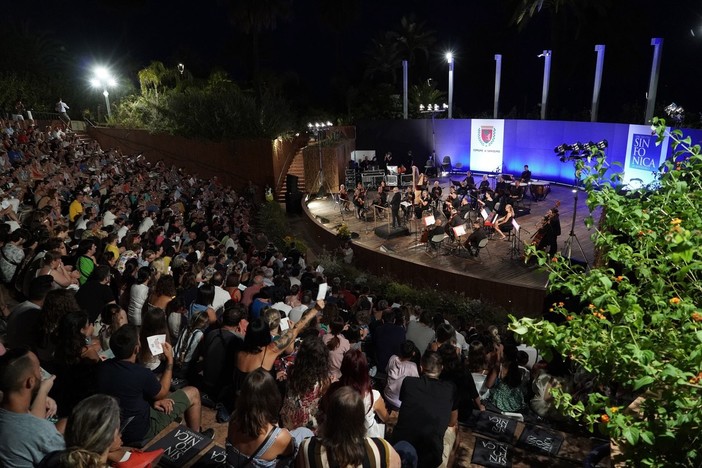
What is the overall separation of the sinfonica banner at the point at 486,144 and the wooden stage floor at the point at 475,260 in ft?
20.3

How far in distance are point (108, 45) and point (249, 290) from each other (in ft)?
139

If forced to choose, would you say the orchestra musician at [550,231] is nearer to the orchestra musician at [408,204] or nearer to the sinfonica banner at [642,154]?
the orchestra musician at [408,204]

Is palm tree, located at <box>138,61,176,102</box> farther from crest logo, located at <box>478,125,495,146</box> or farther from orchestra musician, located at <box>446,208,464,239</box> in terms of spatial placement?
orchestra musician, located at <box>446,208,464,239</box>

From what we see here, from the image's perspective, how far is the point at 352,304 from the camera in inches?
296

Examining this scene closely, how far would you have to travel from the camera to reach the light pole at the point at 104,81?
25.1 meters

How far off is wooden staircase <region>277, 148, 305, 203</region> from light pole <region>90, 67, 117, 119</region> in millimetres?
10554

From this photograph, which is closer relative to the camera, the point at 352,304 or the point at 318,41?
the point at 352,304

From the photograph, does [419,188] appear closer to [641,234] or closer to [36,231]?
[36,231]

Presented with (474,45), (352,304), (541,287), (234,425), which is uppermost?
(474,45)

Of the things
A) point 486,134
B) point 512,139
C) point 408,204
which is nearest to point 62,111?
point 408,204

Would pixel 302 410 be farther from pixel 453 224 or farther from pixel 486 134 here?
pixel 486 134

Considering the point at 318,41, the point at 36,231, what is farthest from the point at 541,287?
the point at 318,41

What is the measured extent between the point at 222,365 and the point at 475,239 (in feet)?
26.8

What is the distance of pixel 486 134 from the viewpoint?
888 inches
